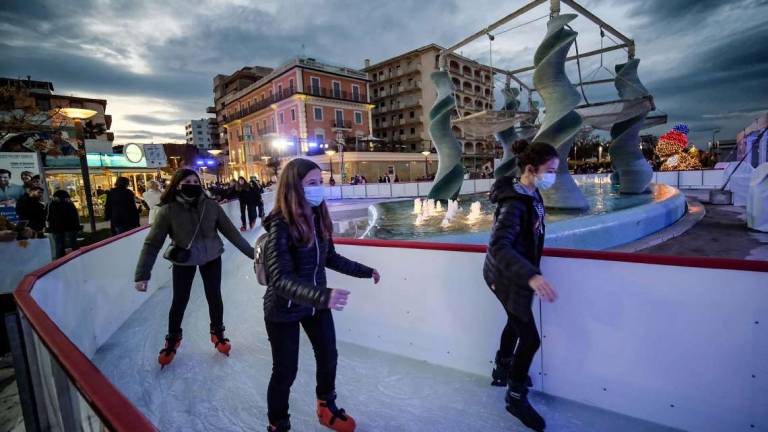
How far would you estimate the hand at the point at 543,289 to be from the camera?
1671 mm

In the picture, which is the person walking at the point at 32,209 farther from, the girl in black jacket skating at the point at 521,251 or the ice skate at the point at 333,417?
the girl in black jacket skating at the point at 521,251

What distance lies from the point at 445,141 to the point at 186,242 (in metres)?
10.0

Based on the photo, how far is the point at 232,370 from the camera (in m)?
2.97

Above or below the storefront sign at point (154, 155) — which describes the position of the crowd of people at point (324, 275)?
below

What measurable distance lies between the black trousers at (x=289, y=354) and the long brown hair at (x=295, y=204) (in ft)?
1.68

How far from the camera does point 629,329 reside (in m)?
2.25

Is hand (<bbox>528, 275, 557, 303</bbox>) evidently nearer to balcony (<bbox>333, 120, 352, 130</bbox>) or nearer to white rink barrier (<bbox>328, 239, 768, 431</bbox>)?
white rink barrier (<bbox>328, 239, 768, 431</bbox>)

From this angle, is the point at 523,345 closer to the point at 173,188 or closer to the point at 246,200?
the point at 173,188

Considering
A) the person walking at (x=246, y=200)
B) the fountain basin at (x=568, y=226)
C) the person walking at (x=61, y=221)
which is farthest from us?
the person walking at (x=246, y=200)

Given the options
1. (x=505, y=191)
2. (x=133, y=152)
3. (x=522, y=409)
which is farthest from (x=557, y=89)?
(x=133, y=152)

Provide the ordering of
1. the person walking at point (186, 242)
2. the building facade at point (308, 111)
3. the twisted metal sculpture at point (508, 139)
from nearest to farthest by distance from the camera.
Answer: the person walking at point (186, 242)
the twisted metal sculpture at point (508, 139)
the building facade at point (308, 111)

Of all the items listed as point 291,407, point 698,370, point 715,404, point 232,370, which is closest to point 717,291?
point 698,370

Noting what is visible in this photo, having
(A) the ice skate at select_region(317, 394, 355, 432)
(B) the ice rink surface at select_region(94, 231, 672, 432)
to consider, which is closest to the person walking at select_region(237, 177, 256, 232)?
(B) the ice rink surface at select_region(94, 231, 672, 432)

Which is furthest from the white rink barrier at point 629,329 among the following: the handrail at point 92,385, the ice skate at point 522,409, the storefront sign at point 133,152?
the storefront sign at point 133,152
